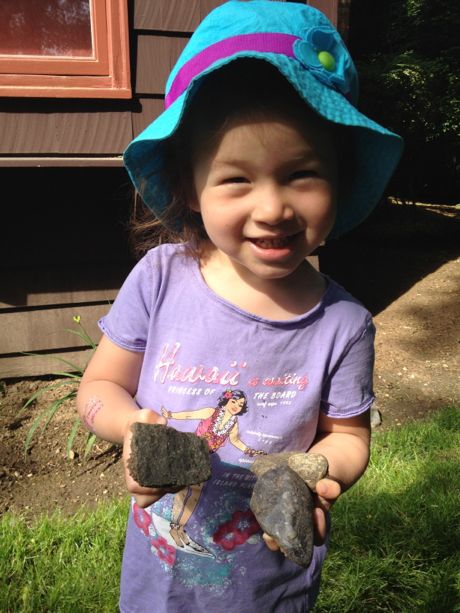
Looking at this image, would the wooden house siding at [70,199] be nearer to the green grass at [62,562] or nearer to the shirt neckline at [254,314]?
the green grass at [62,562]

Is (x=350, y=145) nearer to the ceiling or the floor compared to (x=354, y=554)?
nearer to the ceiling

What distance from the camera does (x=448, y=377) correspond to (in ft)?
15.8

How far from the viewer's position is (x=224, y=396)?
135 centimetres

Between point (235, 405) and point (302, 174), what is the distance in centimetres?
55

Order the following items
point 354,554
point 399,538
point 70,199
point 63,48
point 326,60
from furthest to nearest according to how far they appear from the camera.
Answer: point 70,199, point 63,48, point 399,538, point 354,554, point 326,60

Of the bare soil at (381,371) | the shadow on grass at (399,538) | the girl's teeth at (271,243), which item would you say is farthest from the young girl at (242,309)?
the bare soil at (381,371)

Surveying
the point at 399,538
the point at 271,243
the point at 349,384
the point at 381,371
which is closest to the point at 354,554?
the point at 399,538

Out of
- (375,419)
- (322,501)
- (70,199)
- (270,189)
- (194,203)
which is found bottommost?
(375,419)

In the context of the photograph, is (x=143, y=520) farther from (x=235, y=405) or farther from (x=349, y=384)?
(x=349, y=384)

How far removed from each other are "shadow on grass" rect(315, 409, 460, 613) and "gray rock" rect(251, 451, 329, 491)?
4.79 ft

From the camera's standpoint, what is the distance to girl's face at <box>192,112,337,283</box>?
3.80 ft

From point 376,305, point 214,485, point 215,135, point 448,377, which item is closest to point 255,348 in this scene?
point 214,485

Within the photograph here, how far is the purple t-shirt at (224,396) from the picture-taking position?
1.36 metres

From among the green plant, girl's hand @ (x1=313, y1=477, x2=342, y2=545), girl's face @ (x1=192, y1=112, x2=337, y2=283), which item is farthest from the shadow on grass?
girl's face @ (x1=192, y1=112, x2=337, y2=283)
